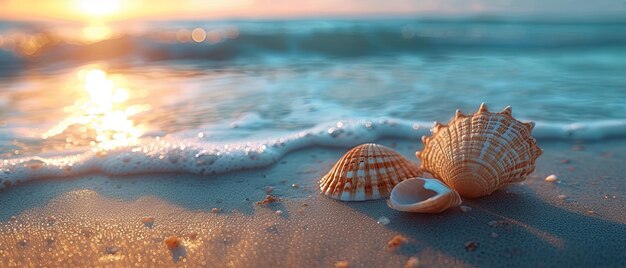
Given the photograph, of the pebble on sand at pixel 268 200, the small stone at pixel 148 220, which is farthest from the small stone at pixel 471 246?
the small stone at pixel 148 220

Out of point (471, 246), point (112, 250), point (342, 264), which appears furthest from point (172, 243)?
point (471, 246)

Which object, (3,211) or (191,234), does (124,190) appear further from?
(191,234)

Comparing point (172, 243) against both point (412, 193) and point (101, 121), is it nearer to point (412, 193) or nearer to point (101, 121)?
point (412, 193)

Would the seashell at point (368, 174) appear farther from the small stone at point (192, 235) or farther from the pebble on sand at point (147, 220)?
the pebble on sand at point (147, 220)

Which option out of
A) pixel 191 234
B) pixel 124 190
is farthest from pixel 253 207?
pixel 124 190

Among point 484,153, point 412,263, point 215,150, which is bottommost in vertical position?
point 412,263

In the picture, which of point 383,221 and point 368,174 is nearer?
point 383,221
